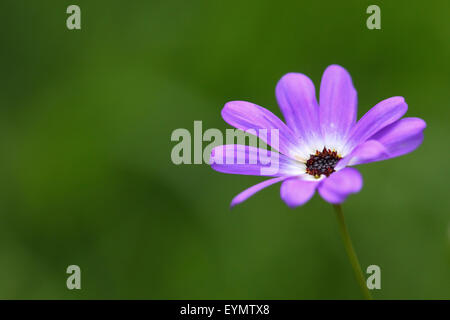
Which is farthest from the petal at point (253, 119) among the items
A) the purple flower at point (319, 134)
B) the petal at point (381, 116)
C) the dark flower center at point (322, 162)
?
the petal at point (381, 116)

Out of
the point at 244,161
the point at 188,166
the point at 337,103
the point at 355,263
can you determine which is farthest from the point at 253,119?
the point at 188,166

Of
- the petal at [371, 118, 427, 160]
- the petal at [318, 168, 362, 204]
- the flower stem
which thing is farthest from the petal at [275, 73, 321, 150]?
the flower stem

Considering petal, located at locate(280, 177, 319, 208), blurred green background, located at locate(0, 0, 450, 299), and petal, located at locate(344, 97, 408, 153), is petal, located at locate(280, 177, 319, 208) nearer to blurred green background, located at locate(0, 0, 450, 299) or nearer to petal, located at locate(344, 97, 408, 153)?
petal, located at locate(344, 97, 408, 153)

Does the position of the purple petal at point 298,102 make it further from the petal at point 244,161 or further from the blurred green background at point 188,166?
the blurred green background at point 188,166

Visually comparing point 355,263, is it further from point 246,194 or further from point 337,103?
point 337,103

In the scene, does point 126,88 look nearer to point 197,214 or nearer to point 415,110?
point 197,214
